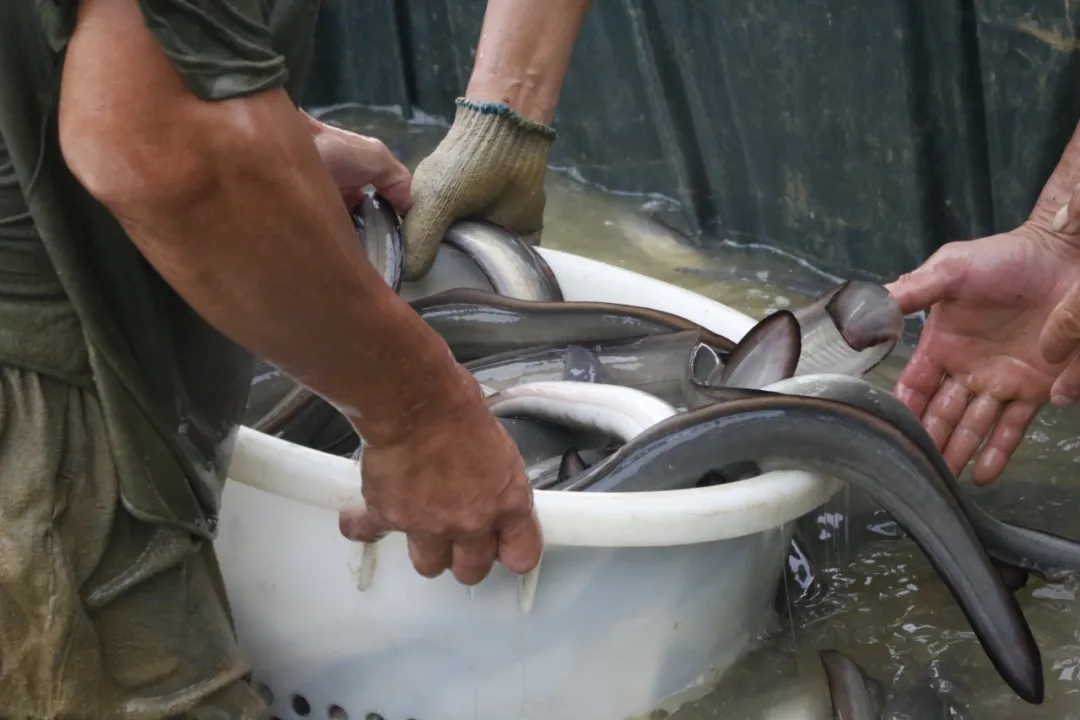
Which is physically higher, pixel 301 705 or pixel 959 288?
pixel 959 288

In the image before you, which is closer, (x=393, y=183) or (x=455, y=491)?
(x=455, y=491)

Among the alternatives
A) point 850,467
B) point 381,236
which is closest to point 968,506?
point 850,467

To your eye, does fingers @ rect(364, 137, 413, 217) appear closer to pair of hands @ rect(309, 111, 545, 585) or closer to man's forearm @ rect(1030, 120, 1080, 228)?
pair of hands @ rect(309, 111, 545, 585)

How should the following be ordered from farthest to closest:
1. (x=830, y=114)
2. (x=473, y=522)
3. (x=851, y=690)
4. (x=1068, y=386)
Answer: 1. (x=830, y=114)
2. (x=1068, y=386)
3. (x=851, y=690)
4. (x=473, y=522)

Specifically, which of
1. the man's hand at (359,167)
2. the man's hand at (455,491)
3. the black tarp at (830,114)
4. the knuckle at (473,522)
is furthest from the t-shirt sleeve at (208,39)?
the black tarp at (830,114)

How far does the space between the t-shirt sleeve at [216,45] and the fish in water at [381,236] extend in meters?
1.15

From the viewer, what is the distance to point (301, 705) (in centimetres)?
151

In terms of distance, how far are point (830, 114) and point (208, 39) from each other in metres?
2.23

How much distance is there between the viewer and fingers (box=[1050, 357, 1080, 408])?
68.4 inches

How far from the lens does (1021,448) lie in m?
2.09

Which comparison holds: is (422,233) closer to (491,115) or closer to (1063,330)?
(491,115)

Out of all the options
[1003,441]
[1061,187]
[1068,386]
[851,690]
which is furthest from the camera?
[1061,187]

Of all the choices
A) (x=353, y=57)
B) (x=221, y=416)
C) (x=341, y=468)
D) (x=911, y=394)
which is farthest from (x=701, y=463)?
(x=353, y=57)

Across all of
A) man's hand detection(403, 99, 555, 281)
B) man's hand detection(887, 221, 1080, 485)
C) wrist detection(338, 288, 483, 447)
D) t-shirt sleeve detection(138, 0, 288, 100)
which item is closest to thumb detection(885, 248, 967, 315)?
man's hand detection(887, 221, 1080, 485)
